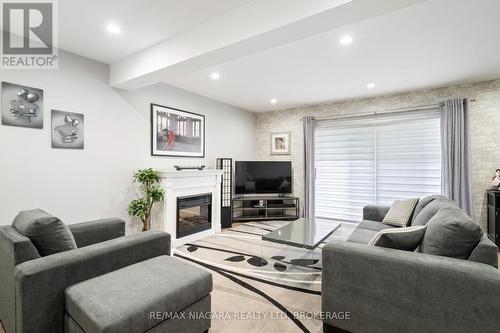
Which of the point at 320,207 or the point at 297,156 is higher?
the point at 297,156

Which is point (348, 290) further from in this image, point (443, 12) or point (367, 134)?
point (367, 134)

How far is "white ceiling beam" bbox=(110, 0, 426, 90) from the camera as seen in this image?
1.68m

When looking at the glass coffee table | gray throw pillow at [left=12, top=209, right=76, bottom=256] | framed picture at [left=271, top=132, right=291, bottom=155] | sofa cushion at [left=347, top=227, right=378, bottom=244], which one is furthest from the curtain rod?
gray throw pillow at [left=12, top=209, right=76, bottom=256]

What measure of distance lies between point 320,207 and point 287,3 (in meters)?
4.44

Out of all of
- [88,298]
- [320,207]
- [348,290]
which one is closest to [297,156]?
[320,207]

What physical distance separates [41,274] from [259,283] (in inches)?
73.0

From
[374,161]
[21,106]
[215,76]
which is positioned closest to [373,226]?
[374,161]

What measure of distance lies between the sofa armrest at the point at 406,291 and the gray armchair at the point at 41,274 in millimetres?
1611

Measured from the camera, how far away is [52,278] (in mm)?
1461

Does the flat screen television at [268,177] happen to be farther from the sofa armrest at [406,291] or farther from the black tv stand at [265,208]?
the sofa armrest at [406,291]

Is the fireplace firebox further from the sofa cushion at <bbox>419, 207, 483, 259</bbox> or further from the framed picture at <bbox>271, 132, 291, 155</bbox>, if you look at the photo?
the sofa cushion at <bbox>419, 207, 483, 259</bbox>

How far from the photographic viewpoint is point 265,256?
323 cm

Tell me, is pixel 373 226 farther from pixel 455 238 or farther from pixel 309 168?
pixel 309 168

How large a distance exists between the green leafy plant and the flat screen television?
7.81 feet
